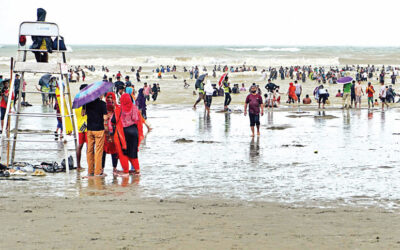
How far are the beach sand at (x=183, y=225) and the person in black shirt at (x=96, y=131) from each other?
78.6 inches

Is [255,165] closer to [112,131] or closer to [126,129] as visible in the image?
[126,129]

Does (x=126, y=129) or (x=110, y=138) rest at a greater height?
(x=126, y=129)

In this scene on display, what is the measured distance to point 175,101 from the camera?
36.9 meters

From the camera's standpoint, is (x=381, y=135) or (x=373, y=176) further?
(x=381, y=135)

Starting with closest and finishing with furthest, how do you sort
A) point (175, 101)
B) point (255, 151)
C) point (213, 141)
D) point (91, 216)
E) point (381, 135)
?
point (91, 216) → point (255, 151) → point (213, 141) → point (381, 135) → point (175, 101)

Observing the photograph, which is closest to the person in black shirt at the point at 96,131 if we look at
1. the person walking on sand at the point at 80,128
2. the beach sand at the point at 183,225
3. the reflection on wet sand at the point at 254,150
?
the person walking on sand at the point at 80,128

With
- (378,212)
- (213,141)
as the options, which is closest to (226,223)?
(378,212)

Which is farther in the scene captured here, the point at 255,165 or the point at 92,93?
the point at 255,165

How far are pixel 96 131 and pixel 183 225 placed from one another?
161 inches

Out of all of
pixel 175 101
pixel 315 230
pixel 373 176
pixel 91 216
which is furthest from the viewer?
pixel 175 101

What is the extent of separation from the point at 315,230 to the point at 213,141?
1022 cm

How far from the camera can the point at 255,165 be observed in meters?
12.6

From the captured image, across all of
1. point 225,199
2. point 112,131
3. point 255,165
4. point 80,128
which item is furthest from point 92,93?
point 255,165

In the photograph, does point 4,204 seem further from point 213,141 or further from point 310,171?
→ point 213,141
